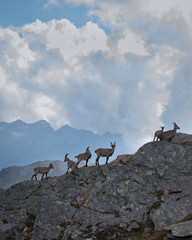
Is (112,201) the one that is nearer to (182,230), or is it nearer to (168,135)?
(182,230)

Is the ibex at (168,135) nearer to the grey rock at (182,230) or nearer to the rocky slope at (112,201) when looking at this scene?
the rocky slope at (112,201)

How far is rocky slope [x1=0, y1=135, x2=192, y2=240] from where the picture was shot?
20.5 meters

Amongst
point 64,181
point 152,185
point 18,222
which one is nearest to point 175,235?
point 152,185

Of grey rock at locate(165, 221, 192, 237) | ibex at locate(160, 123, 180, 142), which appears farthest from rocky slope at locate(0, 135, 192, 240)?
ibex at locate(160, 123, 180, 142)

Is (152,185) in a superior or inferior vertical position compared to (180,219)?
superior

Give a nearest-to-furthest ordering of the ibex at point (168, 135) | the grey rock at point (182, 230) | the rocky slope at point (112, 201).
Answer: the grey rock at point (182, 230) < the rocky slope at point (112, 201) < the ibex at point (168, 135)

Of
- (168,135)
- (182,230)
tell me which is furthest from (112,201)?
(168,135)

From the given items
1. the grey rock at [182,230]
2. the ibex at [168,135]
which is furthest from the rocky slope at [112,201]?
the ibex at [168,135]

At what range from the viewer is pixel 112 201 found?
2312 centimetres

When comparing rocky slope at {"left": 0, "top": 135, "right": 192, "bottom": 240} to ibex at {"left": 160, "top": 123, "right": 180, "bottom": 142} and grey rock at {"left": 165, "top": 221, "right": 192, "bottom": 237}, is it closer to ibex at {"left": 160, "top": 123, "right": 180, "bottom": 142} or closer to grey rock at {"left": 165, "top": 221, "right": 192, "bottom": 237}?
grey rock at {"left": 165, "top": 221, "right": 192, "bottom": 237}

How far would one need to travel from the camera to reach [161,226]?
1966cm

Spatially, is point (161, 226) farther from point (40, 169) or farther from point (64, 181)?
point (40, 169)

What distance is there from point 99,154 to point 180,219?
42.5ft

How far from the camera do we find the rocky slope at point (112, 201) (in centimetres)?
2045
